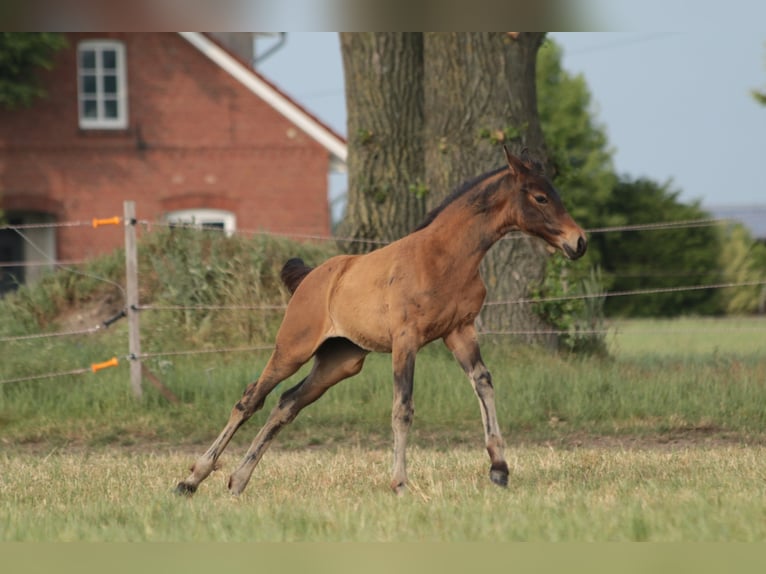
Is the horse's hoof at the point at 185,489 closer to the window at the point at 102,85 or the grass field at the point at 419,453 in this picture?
the grass field at the point at 419,453

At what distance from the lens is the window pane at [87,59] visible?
2892cm

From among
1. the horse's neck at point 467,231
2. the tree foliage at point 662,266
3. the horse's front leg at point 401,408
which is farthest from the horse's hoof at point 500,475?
the tree foliage at point 662,266

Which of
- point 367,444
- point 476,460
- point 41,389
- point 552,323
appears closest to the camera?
point 476,460

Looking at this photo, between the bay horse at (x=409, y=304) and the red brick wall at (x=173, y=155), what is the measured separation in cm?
2046

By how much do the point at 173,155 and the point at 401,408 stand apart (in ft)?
72.3

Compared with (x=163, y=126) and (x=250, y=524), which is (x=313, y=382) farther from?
(x=163, y=126)

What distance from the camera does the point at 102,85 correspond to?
29.1m

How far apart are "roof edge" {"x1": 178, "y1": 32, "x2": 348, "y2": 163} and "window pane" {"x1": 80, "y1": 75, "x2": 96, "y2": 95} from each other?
2.34 m

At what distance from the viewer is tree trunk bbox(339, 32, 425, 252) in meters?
15.5

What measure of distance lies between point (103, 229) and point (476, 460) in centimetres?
2006

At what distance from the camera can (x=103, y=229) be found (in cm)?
2823

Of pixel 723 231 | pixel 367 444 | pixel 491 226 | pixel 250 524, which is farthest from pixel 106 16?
pixel 723 231

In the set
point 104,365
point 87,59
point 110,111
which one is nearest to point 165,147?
point 110,111

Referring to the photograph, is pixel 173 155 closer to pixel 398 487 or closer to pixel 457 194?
pixel 457 194
